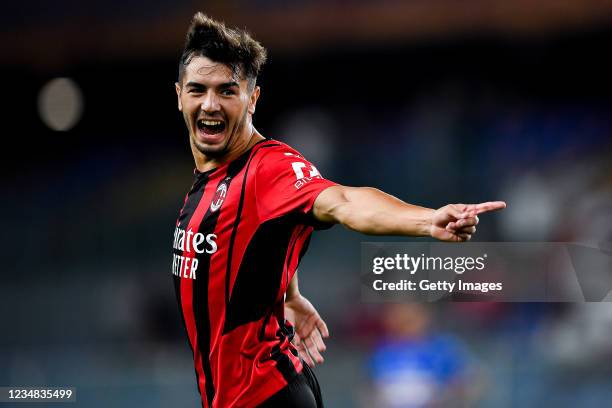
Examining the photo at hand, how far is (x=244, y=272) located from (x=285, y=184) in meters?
0.33

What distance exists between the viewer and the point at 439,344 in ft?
24.8

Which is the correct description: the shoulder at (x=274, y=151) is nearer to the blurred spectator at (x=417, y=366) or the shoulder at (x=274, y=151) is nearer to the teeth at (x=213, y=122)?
the teeth at (x=213, y=122)

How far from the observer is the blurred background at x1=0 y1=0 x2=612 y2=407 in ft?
24.6

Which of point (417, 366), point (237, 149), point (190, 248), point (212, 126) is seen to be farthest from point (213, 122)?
point (417, 366)

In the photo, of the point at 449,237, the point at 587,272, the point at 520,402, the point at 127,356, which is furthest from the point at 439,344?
the point at 449,237

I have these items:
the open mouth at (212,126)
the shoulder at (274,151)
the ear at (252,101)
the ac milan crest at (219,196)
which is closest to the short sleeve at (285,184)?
the shoulder at (274,151)

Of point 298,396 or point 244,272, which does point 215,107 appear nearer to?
point 244,272

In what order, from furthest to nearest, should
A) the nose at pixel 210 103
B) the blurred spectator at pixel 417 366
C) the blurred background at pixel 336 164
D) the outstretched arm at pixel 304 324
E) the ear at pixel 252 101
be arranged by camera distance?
1. the blurred background at pixel 336 164
2. the blurred spectator at pixel 417 366
3. the outstretched arm at pixel 304 324
4. the ear at pixel 252 101
5. the nose at pixel 210 103

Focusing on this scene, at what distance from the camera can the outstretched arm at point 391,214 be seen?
6.14 ft

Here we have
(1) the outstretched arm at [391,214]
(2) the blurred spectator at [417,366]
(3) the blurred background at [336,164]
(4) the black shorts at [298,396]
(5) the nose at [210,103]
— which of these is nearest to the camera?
(1) the outstretched arm at [391,214]

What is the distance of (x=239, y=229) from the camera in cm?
254

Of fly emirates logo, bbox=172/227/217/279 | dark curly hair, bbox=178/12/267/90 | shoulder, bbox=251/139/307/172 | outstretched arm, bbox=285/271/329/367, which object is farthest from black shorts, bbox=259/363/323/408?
dark curly hair, bbox=178/12/267/90

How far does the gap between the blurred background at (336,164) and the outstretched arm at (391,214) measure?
4.98 meters

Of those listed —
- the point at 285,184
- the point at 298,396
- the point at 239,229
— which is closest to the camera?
the point at 285,184
